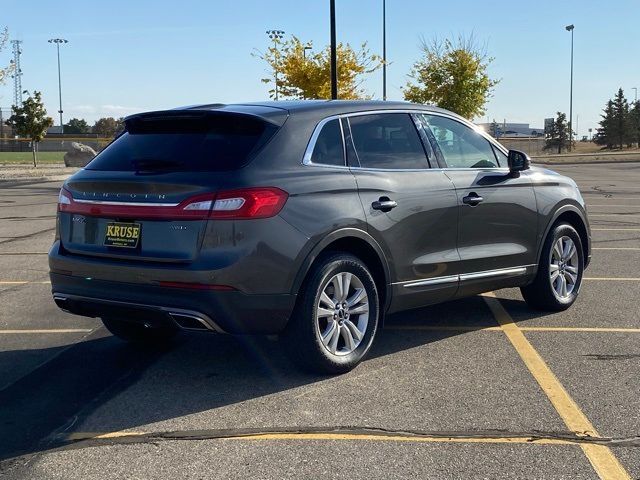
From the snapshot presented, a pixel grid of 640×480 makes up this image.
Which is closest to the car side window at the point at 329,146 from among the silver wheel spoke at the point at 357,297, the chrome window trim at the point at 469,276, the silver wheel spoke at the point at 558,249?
the silver wheel spoke at the point at 357,297

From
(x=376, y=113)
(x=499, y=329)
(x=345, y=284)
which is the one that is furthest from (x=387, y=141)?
(x=499, y=329)

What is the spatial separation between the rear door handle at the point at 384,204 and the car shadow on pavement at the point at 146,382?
106 cm

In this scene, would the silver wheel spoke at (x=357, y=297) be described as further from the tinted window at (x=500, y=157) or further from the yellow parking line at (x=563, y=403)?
the tinted window at (x=500, y=157)

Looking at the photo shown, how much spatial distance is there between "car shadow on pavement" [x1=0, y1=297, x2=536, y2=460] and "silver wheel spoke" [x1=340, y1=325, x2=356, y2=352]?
0.17 m

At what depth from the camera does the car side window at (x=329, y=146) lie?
17.1ft

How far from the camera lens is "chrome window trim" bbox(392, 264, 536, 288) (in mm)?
5680

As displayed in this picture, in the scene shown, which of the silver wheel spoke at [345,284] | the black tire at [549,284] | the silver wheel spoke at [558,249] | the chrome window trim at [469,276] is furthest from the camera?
the silver wheel spoke at [558,249]

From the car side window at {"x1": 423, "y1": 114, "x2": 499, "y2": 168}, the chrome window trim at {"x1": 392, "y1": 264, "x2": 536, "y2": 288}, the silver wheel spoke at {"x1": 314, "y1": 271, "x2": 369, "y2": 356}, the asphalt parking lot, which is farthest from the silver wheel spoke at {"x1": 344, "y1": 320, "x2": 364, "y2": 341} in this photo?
the car side window at {"x1": 423, "y1": 114, "x2": 499, "y2": 168}

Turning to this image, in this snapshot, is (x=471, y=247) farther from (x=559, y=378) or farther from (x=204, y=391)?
(x=204, y=391)

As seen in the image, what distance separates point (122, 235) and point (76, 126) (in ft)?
444

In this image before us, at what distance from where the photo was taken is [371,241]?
5.28 m

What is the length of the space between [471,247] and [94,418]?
3053 mm

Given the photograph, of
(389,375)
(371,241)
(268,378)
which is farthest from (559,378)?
(268,378)

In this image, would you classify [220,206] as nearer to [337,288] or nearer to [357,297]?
[337,288]
